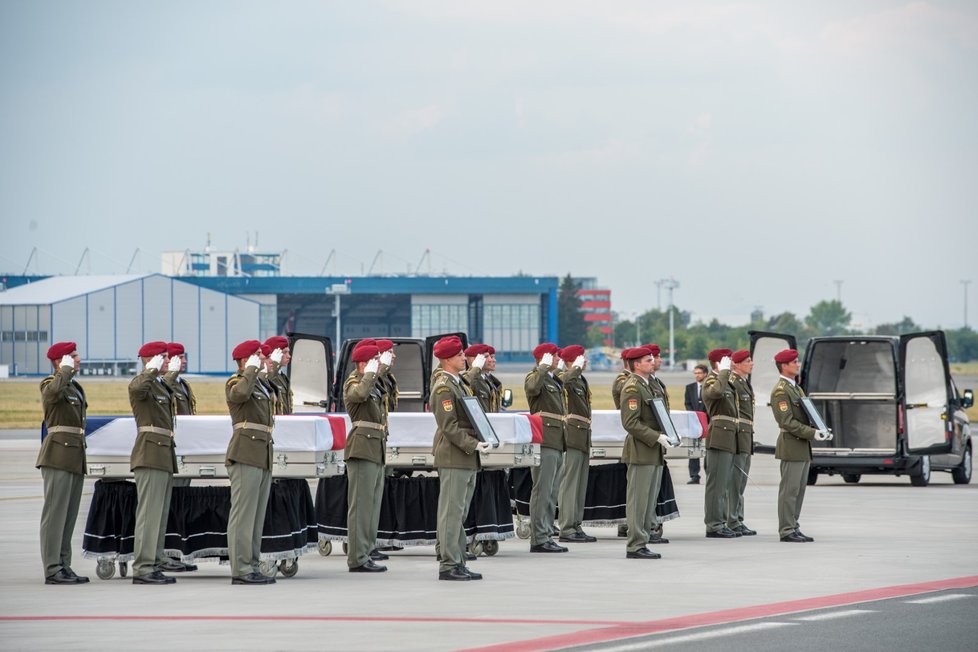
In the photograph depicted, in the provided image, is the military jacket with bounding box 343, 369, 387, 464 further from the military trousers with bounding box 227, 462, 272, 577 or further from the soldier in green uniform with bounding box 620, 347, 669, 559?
the soldier in green uniform with bounding box 620, 347, 669, 559

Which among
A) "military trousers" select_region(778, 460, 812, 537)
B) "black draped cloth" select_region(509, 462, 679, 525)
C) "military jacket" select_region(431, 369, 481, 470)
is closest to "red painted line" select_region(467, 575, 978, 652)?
"military jacket" select_region(431, 369, 481, 470)

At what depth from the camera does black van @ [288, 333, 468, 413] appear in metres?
20.9

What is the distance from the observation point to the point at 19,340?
365 ft

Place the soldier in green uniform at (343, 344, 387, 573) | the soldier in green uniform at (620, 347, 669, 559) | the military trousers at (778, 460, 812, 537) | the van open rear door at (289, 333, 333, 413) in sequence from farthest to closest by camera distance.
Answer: the van open rear door at (289, 333, 333, 413) < the military trousers at (778, 460, 812, 537) < the soldier in green uniform at (620, 347, 669, 559) < the soldier in green uniform at (343, 344, 387, 573)

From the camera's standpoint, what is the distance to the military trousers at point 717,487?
17.0 m

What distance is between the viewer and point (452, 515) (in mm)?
13008

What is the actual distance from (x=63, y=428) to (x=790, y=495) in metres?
7.64

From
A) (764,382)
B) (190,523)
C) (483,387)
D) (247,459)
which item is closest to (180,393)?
(190,523)

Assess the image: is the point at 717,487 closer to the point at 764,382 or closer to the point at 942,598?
the point at 942,598

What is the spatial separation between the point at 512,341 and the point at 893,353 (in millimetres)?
123359

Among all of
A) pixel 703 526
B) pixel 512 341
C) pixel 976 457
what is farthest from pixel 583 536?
pixel 512 341

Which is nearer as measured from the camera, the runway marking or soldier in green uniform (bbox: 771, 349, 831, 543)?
the runway marking

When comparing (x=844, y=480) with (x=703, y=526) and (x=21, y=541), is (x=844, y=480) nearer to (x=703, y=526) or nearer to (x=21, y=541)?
(x=703, y=526)

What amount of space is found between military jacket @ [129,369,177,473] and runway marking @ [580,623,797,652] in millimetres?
4727
